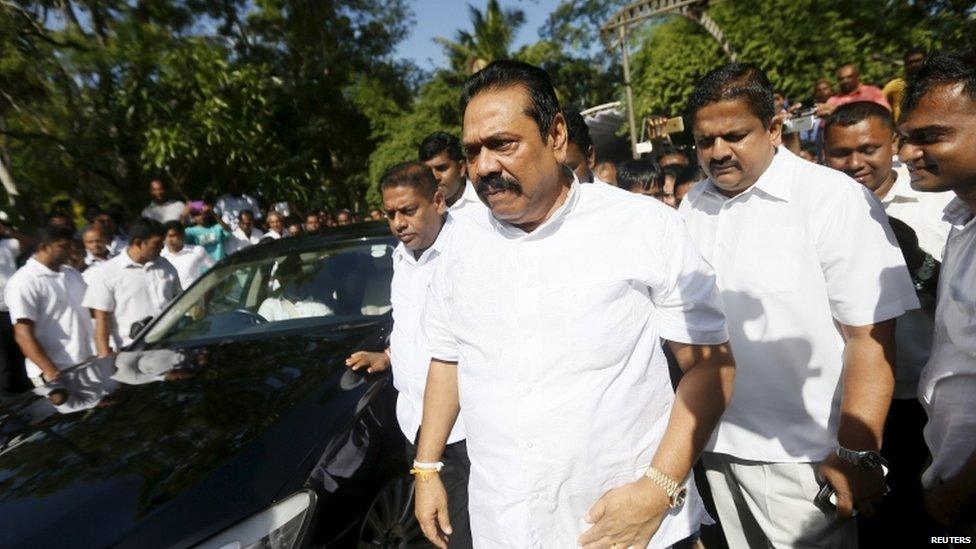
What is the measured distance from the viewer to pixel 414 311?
8.54ft

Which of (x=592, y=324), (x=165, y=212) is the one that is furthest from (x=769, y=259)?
(x=165, y=212)

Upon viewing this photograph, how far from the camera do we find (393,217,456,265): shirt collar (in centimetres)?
268

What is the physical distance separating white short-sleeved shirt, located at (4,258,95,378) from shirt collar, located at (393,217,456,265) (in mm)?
3457

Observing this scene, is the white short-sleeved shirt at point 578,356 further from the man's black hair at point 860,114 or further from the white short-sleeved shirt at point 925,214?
the man's black hair at point 860,114

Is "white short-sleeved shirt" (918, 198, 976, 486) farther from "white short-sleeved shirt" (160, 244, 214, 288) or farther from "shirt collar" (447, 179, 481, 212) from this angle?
"white short-sleeved shirt" (160, 244, 214, 288)

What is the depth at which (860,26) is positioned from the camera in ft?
22.0

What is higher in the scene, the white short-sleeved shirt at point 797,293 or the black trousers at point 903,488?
the white short-sleeved shirt at point 797,293

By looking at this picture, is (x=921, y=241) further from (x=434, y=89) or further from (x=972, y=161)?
(x=434, y=89)

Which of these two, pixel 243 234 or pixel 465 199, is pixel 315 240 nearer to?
pixel 465 199

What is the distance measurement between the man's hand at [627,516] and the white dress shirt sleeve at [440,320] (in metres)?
0.59

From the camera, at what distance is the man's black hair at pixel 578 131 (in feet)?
10.2

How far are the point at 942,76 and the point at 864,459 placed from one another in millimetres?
992

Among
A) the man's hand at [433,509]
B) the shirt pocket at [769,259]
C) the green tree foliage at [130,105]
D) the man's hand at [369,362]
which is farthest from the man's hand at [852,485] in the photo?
the green tree foliage at [130,105]

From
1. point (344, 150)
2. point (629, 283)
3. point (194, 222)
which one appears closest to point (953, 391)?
point (629, 283)
